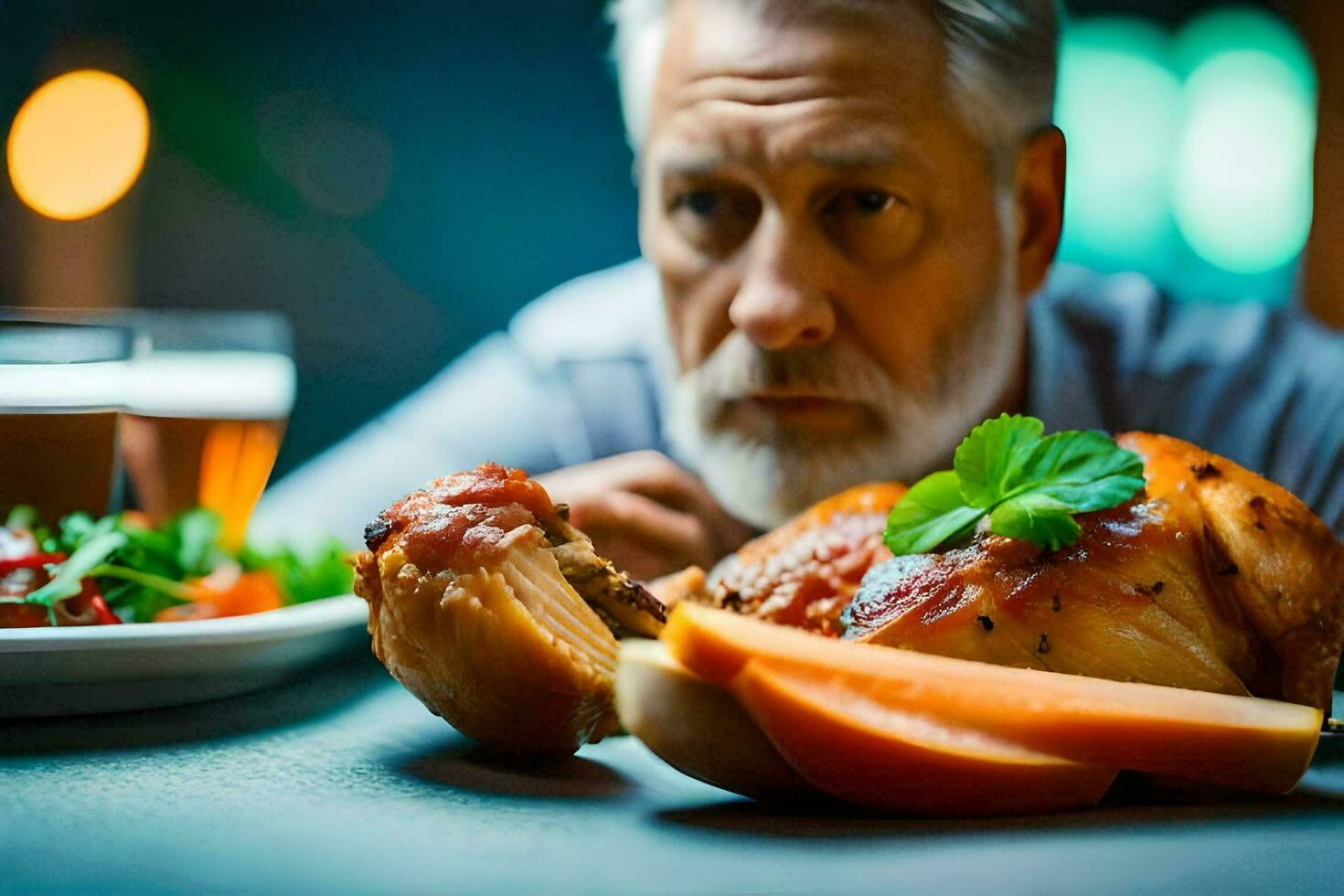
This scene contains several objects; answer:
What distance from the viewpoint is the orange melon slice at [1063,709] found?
0.81 metres

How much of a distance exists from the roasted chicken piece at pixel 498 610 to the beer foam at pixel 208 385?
91cm

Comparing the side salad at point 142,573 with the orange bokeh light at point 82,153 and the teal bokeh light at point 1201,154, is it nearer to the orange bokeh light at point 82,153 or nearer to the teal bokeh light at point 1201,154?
the orange bokeh light at point 82,153

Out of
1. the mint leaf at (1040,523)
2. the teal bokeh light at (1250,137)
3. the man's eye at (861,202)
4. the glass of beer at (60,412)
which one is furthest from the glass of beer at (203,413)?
the teal bokeh light at (1250,137)

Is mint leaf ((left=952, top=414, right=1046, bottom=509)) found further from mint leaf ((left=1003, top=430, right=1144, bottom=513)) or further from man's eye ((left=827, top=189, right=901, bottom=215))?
man's eye ((left=827, top=189, right=901, bottom=215))

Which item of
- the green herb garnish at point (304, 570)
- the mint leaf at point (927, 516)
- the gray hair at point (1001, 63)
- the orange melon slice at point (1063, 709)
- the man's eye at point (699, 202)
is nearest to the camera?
the orange melon slice at point (1063, 709)

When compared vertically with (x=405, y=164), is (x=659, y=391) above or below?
below

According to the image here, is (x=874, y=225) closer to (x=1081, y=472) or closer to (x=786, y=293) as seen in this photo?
(x=786, y=293)

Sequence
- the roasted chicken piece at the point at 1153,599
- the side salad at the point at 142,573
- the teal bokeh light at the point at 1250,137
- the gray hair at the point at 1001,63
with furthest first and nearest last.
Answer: the teal bokeh light at the point at 1250,137 → the gray hair at the point at 1001,63 → the side salad at the point at 142,573 → the roasted chicken piece at the point at 1153,599

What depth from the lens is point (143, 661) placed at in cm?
108

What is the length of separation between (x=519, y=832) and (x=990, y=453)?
0.50 m

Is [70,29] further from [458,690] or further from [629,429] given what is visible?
[458,690]

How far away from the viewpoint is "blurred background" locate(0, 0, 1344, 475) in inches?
85.1

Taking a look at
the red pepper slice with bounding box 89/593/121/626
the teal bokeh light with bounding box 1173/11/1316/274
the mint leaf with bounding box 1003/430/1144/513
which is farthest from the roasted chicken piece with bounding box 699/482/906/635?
the teal bokeh light with bounding box 1173/11/1316/274

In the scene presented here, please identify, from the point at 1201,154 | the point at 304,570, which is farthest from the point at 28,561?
the point at 1201,154
